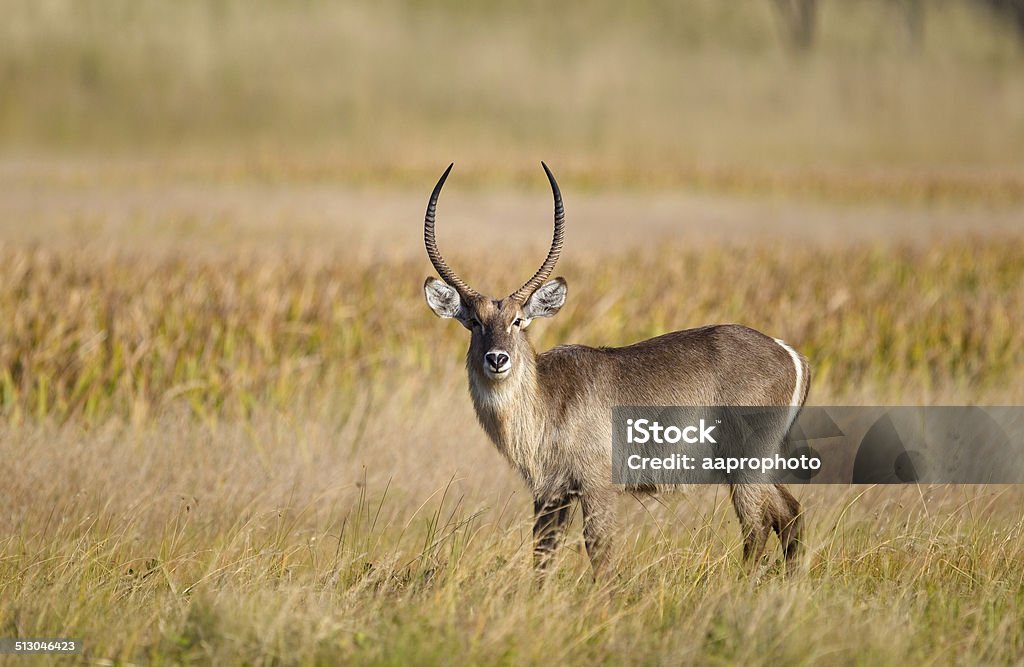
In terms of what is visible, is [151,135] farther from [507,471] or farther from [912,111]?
[507,471]

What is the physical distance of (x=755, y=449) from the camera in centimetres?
648

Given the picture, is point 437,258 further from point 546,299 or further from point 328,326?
point 328,326

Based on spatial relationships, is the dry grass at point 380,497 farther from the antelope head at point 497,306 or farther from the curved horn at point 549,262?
the curved horn at point 549,262

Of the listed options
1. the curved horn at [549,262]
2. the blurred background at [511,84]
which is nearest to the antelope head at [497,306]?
the curved horn at [549,262]

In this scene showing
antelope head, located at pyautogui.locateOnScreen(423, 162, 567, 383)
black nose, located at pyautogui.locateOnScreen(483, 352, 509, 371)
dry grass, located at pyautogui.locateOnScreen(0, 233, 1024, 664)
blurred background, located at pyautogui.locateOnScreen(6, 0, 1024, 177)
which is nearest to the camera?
dry grass, located at pyautogui.locateOnScreen(0, 233, 1024, 664)

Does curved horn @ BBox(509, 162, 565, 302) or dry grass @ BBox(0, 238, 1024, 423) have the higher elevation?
curved horn @ BBox(509, 162, 565, 302)

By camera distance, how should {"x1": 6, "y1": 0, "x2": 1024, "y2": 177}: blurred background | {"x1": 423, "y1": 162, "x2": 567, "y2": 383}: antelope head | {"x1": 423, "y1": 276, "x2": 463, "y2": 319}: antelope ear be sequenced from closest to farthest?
1. {"x1": 423, "y1": 162, "x2": 567, "y2": 383}: antelope head
2. {"x1": 423, "y1": 276, "x2": 463, "y2": 319}: antelope ear
3. {"x1": 6, "y1": 0, "x2": 1024, "y2": 177}: blurred background

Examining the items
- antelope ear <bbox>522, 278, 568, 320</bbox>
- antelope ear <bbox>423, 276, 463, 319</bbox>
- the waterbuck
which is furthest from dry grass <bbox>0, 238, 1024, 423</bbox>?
antelope ear <bbox>522, 278, 568, 320</bbox>

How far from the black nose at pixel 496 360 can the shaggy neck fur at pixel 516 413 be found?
0.79 feet

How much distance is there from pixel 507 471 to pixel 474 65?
7266cm

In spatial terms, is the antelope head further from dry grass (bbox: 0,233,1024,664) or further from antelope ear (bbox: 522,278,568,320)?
dry grass (bbox: 0,233,1024,664)

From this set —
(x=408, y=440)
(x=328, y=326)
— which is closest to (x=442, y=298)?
(x=408, y=440)

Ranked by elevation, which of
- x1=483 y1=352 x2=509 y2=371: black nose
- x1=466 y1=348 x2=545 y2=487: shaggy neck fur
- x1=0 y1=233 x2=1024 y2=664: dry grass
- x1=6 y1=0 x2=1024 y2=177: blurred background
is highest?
x1=6 y1=0 x2=1024 y2=177: blurred background

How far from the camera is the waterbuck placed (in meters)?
6.06
